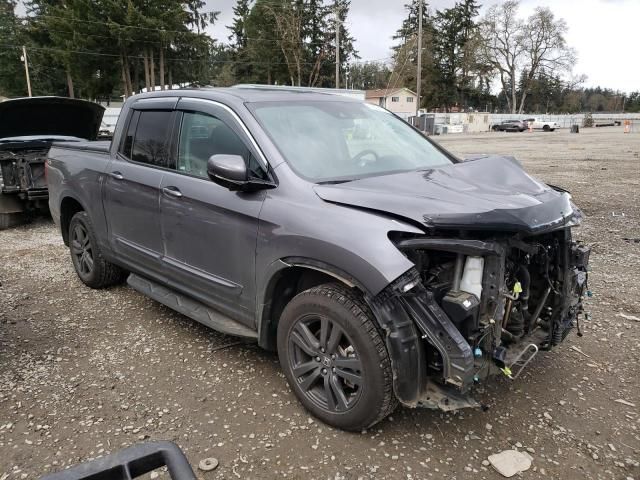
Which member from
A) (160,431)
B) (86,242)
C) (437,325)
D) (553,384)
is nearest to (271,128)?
(437,325)

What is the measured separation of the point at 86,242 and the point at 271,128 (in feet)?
9.08

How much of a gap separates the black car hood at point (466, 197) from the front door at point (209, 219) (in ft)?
1.95

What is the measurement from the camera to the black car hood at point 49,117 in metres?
7.52

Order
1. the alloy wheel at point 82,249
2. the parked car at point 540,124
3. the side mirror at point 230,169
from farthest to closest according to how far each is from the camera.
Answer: the parked car at point 540,124 → the alloy wheel at point 82,249 → the side mirror at point 230,169

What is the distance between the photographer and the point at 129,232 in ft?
13.9

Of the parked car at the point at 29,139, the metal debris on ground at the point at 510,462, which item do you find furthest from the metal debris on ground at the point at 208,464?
the parked car at the point at 29,139

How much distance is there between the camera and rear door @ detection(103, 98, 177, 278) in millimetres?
3898

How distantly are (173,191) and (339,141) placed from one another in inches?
47.9

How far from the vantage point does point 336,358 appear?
9.18 ft

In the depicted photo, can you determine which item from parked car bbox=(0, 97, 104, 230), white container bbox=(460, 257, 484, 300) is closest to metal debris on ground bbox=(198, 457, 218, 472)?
white container bbox=(460, 257, 484, 300)

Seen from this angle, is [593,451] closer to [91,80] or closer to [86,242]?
[86,242]

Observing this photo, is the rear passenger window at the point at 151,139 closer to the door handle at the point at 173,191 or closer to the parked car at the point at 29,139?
the door handle at the point at 173,191

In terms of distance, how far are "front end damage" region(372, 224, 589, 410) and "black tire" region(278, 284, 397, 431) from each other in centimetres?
12

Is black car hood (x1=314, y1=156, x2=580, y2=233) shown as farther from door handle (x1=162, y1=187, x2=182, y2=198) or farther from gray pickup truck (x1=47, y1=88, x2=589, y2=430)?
door handle (x1=162, y1=187, x2=182, y2=198)
